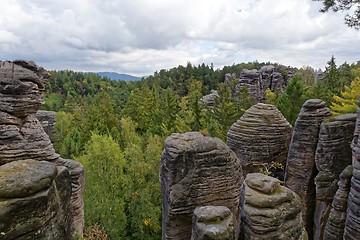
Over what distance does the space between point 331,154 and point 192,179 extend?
884cm

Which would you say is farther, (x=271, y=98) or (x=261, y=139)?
(x=271, y=98)

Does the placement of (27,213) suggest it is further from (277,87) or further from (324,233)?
(277,87)

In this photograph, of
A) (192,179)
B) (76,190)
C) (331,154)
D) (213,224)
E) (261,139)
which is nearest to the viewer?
(213,224)

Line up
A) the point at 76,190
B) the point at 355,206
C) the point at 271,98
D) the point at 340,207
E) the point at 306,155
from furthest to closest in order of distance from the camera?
the point at 271,98, the point at 306,155, the point at 340,207, the point at 76,190, the point at 355,206

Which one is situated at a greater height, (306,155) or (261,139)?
(261,139)

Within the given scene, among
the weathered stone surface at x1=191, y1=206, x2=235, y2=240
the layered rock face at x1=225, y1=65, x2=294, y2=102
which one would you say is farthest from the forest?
the layered rock face at x1=225, y1=65, x2=294, y2=102

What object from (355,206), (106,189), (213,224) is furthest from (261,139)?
(106,189)

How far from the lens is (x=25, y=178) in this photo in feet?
19.3

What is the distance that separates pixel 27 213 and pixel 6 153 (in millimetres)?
4460

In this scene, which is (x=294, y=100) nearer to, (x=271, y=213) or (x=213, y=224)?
(x=271, y=213)

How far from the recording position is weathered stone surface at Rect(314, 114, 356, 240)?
16266 millimetres

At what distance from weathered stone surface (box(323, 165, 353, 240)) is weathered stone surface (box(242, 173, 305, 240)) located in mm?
5571

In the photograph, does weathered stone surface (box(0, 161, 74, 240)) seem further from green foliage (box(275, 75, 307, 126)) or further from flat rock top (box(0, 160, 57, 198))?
green foliage (box(275, 75, 307, 126))

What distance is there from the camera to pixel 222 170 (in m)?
12.7
